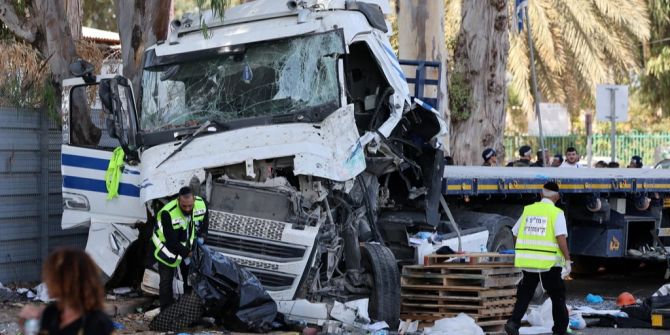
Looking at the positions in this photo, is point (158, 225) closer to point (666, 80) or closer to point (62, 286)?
point (62, 286)

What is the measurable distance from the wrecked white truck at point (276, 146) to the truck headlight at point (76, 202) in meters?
0.01

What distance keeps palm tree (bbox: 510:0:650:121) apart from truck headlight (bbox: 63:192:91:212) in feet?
72.1

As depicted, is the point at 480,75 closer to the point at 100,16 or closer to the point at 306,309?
the point at 306,309

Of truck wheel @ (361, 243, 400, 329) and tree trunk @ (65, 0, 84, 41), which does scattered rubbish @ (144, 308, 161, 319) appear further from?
tree trunk @ (65, 0, 84, 41)

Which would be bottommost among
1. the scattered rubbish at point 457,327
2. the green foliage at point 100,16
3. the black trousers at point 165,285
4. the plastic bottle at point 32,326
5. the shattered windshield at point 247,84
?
the scattered rubbish at point 457,327

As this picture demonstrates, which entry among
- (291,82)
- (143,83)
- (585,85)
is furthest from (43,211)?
(585,85)

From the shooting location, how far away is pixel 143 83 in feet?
35.7

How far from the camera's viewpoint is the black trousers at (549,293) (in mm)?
10047

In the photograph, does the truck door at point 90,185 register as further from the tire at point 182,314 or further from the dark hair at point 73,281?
the dark hair at point 73,281

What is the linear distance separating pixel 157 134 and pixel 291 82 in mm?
1350

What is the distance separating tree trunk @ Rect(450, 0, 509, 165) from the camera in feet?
70.4

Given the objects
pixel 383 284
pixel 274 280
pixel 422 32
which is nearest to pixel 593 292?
pixel 383 284

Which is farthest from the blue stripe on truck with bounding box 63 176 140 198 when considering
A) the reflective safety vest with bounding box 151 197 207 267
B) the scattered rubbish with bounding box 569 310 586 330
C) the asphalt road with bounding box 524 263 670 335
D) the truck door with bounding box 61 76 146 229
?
the asphalt road with bounding box 524 263 670 335

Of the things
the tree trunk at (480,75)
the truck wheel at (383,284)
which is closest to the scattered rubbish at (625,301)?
the truck wheel at (383,284)
